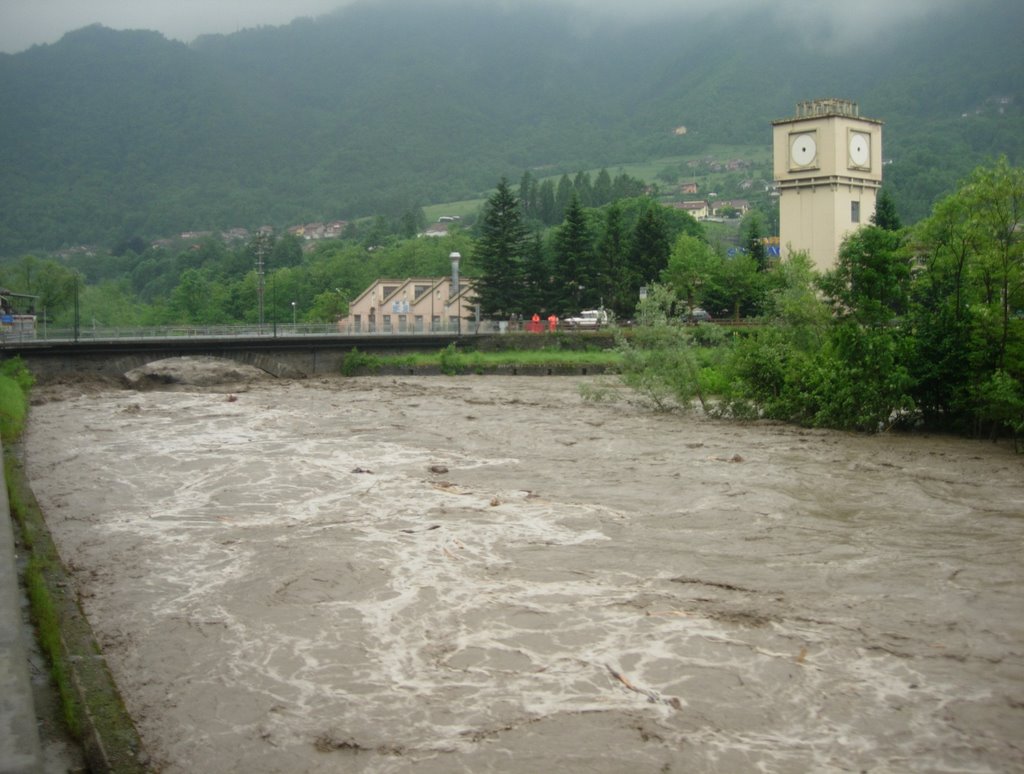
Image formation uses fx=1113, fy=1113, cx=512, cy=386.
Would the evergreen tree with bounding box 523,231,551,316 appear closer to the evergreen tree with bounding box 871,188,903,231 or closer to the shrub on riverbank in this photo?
the evergreen tree with bounding box 871,188,903,231

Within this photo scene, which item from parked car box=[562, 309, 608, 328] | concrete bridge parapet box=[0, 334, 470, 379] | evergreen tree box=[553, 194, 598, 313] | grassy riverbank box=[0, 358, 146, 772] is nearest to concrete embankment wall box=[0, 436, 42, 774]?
grassy riverbank box=[0, 358, 146, 772]

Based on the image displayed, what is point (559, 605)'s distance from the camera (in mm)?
18297

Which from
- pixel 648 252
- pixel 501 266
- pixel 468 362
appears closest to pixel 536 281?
pixel 501 266

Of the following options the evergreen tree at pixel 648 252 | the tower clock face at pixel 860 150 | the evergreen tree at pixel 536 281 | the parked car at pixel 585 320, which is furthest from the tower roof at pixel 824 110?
the evergreen tree at pixel 536 281

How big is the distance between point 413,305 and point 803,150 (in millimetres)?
39844

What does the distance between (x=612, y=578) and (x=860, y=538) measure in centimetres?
641

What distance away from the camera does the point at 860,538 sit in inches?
918

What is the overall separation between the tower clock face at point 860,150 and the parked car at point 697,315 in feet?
55.1

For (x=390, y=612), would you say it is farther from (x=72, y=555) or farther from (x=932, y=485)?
(x=932, y=485)

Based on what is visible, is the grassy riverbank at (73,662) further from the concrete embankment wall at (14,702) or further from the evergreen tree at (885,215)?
the evergreen tree at (885,215)

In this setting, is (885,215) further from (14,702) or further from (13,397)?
(14,702)

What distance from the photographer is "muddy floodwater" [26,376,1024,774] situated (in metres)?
13.2

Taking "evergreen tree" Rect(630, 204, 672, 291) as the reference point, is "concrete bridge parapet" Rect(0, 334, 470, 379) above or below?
below

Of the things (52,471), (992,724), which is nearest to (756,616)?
(992,724)
